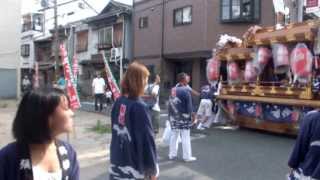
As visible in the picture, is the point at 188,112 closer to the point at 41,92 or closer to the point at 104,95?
the point at 41,92

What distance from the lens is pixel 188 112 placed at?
9.80 meters

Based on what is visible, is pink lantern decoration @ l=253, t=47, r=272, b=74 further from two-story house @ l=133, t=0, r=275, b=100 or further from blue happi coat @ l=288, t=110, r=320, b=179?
blue happi coat @ l=288, t=110, r=320, b=179

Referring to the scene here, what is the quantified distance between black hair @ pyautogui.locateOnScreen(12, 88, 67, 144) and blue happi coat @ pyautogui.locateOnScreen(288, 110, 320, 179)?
231 cm

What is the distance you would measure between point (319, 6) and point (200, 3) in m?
13.9

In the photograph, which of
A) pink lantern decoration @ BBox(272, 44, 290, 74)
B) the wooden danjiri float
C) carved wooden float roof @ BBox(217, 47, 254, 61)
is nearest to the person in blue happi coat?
the wooden danjiri float

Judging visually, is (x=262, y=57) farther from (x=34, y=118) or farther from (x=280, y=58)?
(x=34, y=118)

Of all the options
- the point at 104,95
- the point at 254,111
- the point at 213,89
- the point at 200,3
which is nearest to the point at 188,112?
the point at 254,111

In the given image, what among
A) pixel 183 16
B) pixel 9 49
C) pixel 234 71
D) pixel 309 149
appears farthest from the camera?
pixel 9 49

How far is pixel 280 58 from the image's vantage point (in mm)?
12852

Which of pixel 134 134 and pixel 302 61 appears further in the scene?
pixel 302 61

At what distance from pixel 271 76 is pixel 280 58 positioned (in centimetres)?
154

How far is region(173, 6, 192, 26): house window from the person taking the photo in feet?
86.1

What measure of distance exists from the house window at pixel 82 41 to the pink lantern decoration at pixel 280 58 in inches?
1082

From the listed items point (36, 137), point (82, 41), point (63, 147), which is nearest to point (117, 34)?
point (82, 41)
